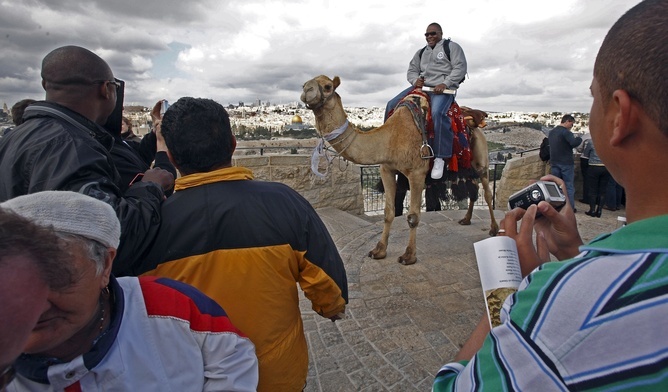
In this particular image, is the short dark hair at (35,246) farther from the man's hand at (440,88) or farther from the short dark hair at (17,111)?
A: the man's hand at (440,88)

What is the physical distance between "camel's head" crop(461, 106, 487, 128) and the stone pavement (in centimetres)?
195

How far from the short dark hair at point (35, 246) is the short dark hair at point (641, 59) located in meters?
1.31

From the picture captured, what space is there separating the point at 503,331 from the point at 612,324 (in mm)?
207

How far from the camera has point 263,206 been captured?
1678mm

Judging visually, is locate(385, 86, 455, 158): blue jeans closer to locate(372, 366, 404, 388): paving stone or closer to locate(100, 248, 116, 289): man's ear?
locate(372, 366, 404, 388): paving stone

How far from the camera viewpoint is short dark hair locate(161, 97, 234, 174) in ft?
5.46

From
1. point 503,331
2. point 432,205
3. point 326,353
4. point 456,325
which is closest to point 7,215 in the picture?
point 503,331

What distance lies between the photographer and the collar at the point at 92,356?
104cm

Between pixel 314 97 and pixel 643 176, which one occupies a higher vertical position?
pixel 314 97

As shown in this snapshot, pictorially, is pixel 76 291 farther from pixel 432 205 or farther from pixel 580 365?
pixel 432 205

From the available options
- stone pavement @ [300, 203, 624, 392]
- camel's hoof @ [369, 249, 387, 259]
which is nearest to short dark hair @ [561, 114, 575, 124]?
stone pavement @ [300, 203, 624, 392]

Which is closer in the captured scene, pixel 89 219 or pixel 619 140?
pixel 619 140

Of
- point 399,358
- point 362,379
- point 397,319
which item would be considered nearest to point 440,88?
point 397,319

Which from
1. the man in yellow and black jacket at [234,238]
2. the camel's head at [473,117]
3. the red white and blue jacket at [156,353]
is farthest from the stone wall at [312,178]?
the red white and blue jacket at [156,353]
